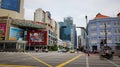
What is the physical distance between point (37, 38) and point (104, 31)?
54.7 m

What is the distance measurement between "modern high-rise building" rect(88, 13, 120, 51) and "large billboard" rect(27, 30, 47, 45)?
151ft

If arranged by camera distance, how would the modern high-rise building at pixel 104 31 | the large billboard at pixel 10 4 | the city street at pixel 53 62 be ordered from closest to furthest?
the city street at pixel 53 62 < the modern high-rise building at pixel 104 31 < the large billboard at pixel 10 4

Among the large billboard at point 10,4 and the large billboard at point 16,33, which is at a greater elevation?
the large billboard at point 10,4

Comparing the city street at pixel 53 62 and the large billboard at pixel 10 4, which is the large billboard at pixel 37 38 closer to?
the large billboard at pixel 10 4

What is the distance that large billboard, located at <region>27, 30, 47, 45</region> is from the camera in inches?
4726

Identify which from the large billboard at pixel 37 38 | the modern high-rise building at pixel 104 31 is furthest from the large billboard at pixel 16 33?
the modern high-rise building at pixel 104 31

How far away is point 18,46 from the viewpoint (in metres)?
93.8

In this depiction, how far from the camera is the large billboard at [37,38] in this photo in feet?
394

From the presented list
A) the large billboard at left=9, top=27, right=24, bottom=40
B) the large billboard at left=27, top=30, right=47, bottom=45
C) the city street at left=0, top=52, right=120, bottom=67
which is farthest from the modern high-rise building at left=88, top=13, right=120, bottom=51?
the city street at left=0, top=52, right=120, bottom=67

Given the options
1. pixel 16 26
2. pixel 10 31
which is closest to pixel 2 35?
pixel 10 31

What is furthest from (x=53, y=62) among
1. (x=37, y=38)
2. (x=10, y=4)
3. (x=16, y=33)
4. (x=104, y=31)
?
(x=37, y=38)

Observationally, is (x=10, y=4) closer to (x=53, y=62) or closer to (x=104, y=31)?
(x=104, y=31)

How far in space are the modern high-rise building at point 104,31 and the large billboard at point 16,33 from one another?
4840 cm

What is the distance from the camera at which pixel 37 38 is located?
121m
